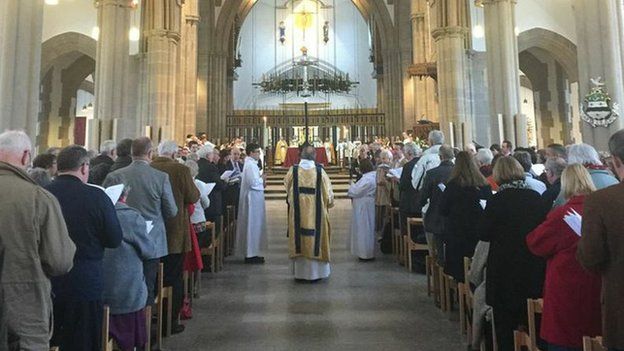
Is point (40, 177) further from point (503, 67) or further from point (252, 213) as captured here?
point (503, 67)

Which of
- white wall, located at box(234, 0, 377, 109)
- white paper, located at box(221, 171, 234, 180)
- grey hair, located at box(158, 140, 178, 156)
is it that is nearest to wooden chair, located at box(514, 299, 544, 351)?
grey hair, located at box(158, 140, 178, 156)

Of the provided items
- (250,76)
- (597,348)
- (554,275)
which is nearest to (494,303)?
(554,275)

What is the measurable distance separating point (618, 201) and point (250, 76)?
37.0 m

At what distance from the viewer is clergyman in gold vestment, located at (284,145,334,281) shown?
21.0 ft

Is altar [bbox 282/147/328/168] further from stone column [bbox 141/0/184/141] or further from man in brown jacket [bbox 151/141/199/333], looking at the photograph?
man in brown jacket [bbox 151/141/199/333]

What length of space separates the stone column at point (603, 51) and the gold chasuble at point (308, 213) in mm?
6945

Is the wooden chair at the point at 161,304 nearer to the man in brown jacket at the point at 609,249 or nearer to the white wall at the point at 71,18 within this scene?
the man in brown jacket at the point at 609,249

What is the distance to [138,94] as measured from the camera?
16375 millimetres

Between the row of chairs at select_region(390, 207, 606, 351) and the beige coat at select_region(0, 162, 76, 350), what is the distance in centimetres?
250

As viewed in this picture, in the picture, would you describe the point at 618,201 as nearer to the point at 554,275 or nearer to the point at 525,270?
the point at 554,275

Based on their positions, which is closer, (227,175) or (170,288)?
(170,288)

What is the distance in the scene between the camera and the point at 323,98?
3691cm

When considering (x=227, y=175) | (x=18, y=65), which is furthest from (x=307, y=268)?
(x=18, y=65)

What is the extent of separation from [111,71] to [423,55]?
13.6 metres
